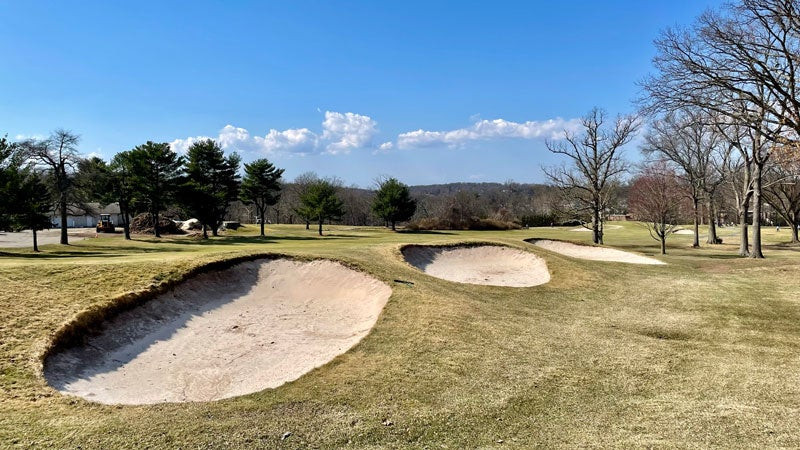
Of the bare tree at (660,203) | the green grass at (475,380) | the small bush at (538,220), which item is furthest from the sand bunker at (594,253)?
the small bush at (538,220)

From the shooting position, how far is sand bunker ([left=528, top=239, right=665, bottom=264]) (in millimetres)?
27492

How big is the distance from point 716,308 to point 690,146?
33796 mm

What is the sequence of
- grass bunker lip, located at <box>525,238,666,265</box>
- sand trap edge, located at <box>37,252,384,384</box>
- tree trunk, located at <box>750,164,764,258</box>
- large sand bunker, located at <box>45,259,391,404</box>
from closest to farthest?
large sand bunker, located at <box>45,259,391,404</box>, sand trap edge, located at <box>37,252,384,384</box>, grass bunker lip, located at <box>525,238,666,265</box>, tree trunk, located at <box>750,164,764,258</box>

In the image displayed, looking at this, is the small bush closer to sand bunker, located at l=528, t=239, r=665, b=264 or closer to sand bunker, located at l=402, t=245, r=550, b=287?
sand bunker, located at l=528, t=239, r=665, b=264

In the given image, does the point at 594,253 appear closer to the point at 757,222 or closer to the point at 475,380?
the point at 757,222

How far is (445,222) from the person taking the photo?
63.9m

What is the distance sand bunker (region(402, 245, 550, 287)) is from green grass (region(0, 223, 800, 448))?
442 cm

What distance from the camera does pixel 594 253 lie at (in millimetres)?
30891

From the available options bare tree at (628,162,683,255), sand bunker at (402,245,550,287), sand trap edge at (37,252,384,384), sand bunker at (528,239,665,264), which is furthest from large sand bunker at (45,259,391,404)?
bare tree at (628,162,683,255)

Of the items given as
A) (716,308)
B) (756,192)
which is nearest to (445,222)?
(756,192)

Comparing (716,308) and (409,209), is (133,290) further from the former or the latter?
(409,209)

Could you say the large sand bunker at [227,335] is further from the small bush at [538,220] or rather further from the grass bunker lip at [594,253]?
the small bush at [538,220]

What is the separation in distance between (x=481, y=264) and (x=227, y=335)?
1428 cm

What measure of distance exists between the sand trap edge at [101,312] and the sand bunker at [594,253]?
19.1 meters
